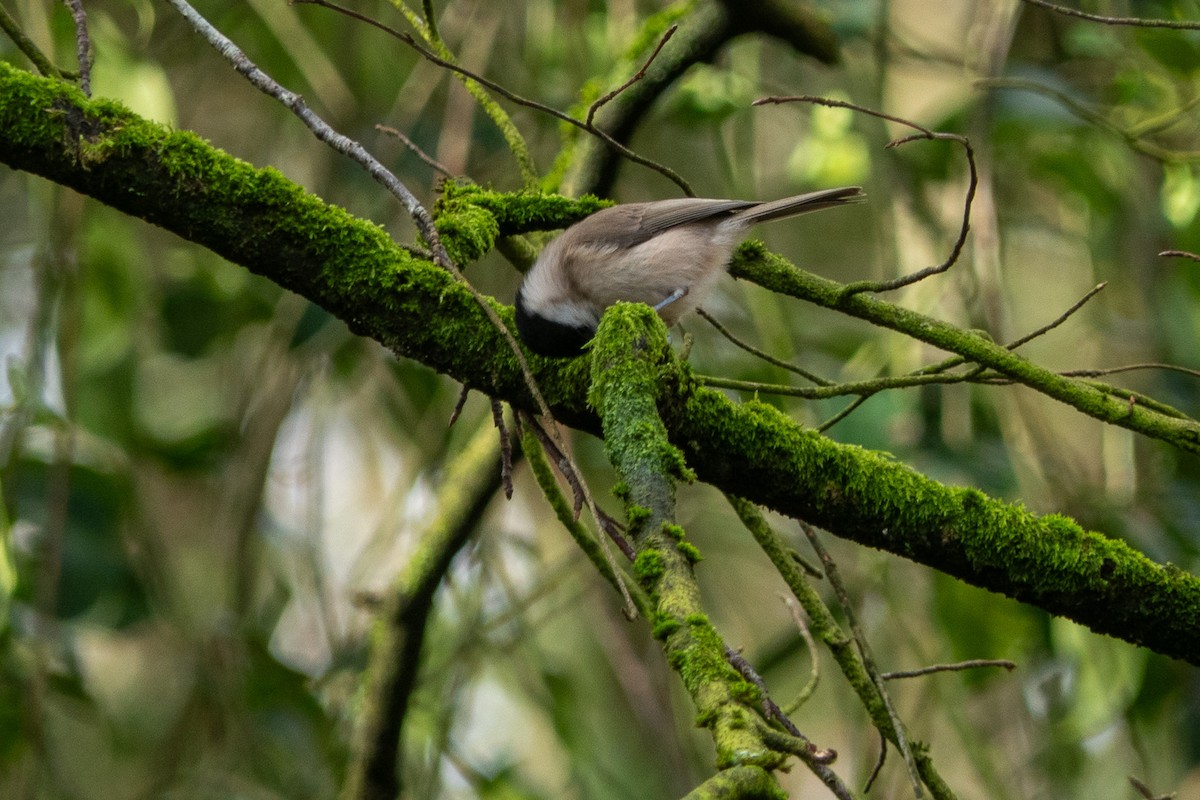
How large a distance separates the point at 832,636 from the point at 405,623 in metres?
1.58

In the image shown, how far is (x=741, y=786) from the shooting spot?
1381 millimetres

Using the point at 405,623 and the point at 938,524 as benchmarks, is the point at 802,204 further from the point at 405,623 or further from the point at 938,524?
the point at 405,623

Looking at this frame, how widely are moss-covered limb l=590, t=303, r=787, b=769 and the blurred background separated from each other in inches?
72.5

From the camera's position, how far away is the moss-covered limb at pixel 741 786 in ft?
4.42

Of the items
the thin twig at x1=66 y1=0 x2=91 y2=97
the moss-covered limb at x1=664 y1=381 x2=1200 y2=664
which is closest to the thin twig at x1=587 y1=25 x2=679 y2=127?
the moss-covered limb at x1=664 y1=381 x2=1200 y2=664

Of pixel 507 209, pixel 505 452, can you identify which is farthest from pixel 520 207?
pixel 505 452

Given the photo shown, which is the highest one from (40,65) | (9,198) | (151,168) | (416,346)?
(9,198)

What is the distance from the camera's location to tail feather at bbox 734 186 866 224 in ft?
11.8

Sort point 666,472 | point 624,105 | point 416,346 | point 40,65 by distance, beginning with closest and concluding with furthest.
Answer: point 666,472 < point 416,346 < point 40,65 < point 624,105

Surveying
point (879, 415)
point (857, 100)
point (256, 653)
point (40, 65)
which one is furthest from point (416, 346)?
point (857, 100)

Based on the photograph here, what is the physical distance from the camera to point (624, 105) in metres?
3.58

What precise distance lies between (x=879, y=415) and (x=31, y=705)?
10.5ft

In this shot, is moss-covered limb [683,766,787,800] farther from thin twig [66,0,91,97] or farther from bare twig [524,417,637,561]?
thin twig [66,0,91,97]

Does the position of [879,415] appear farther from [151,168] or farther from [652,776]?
[652,776]
